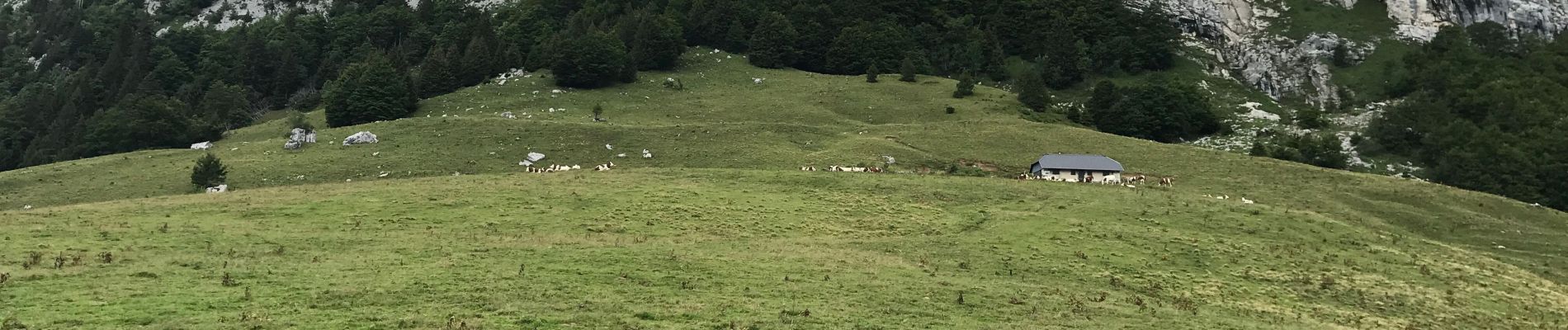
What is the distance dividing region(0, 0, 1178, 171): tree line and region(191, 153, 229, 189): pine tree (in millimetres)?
28298

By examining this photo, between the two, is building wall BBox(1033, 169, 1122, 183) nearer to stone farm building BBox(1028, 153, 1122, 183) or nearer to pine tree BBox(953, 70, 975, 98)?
stone farm building BBox(1028, 153, 1122, 183)

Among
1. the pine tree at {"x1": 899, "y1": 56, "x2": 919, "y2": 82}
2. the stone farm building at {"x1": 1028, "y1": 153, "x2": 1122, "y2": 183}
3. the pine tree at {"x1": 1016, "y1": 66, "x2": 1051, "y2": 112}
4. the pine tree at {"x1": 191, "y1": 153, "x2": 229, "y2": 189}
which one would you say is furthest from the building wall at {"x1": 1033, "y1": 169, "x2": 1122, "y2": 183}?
the pine tree at {"x1": 191, "y1": 153, "x2": 229, "y2": 189}

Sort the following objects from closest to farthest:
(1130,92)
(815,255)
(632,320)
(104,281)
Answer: (632,320) < (104,281) < (815,255) < (1130,92)

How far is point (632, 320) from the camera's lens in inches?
1030

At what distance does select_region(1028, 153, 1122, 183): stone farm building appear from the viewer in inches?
2657

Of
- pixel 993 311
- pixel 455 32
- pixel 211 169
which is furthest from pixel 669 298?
pixel 455 32

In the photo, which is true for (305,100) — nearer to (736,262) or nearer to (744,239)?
(744,239)

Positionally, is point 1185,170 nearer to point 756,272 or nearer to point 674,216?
point 674,216

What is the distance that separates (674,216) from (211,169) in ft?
116

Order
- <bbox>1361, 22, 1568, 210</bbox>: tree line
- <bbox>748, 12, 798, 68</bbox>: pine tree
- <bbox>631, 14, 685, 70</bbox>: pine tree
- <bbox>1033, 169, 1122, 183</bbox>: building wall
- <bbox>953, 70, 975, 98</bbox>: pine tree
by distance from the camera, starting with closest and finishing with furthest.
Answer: <bbox>1033, 169, 1122, 183</bbox>: building wall < <bbox>1361, 22, 1568, 210</bbox>: tree line < <bbox>953, 70, 975, 98</bbox>: pine tree < <bbox>631, 14, 685, 70</bbox>: pine tree < <bbox>748, 12, 798, 68</bbox>: pine tree

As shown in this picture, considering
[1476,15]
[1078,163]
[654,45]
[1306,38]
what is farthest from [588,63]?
[1476,15]

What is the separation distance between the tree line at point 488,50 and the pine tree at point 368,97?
0.17 metres

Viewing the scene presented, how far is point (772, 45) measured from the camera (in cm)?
12112

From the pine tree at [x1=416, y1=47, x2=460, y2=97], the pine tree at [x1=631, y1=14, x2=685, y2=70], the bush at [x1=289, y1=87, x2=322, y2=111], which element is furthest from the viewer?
the pine tree at [x1=631, y1=14, x2=685, y2=70]
